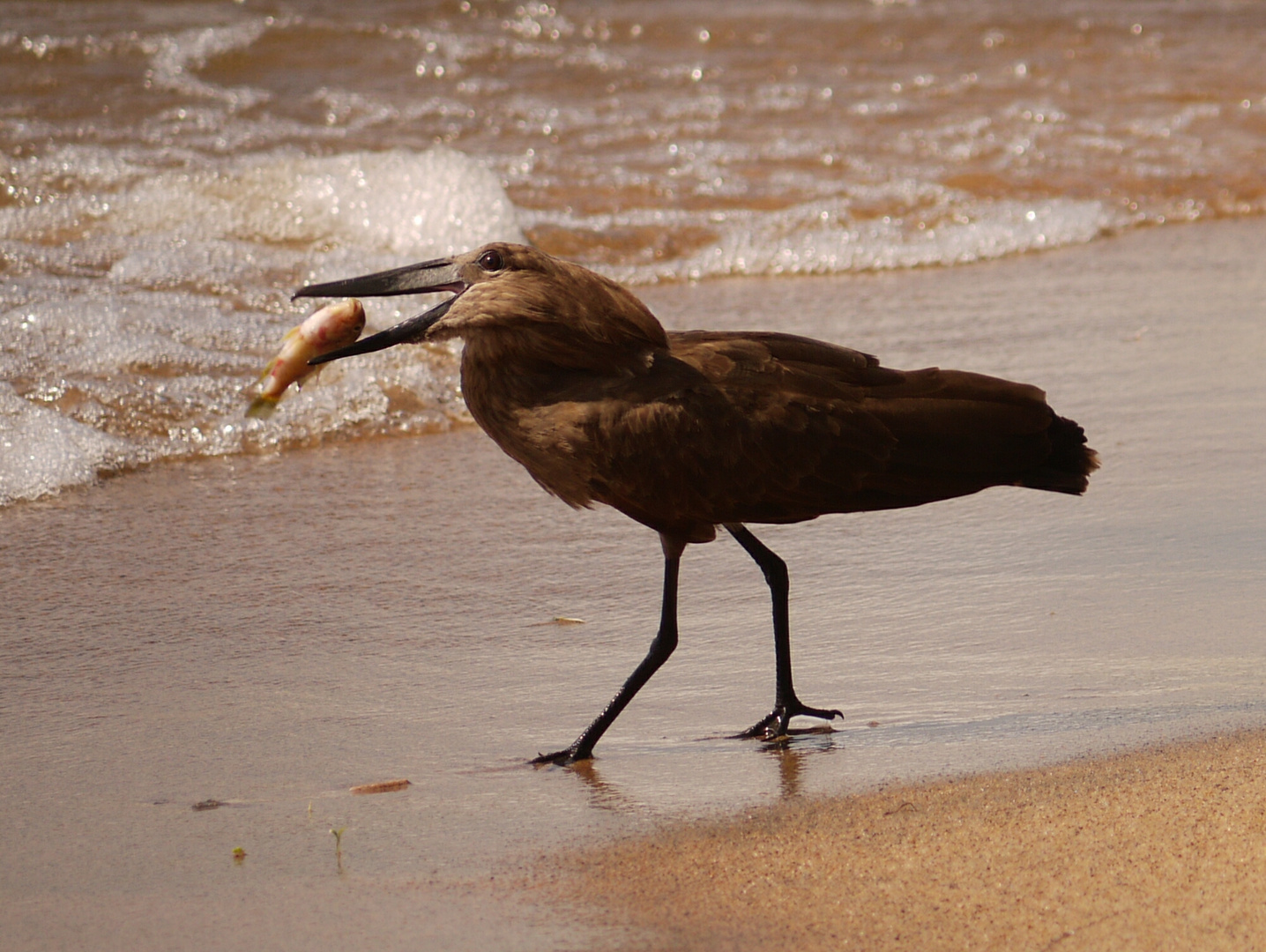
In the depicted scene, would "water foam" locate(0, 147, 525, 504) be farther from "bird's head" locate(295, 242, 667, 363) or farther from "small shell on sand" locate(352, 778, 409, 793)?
"small shell on sand" locate(352, 778, 409, 793)

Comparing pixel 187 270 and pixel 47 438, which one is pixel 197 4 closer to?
pixel 187 270

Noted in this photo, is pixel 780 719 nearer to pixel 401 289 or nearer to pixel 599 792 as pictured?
pixel 599 792

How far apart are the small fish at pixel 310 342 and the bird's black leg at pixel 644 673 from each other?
0.94 m

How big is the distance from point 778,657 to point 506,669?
0.67m

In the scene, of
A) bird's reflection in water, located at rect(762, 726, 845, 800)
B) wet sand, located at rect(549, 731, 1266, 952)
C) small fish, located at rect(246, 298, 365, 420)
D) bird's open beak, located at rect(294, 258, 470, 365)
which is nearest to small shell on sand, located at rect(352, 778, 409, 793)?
wet sand, located at rect(549, 731, 1266, 952)

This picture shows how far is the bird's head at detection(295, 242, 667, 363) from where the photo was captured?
3408 millimetres

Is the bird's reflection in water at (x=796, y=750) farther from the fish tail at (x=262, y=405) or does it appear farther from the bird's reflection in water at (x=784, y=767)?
the fish tail at (x=262, y=405)

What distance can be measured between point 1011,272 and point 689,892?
229 inches

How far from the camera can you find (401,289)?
351 cm

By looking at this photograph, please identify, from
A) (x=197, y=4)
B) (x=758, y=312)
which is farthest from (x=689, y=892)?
(x=197, y=4)

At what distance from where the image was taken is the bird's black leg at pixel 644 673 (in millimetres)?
3330

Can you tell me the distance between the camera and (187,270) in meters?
7.23

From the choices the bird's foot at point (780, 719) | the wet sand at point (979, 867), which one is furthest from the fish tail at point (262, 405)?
the wet sand at point (979, 867)

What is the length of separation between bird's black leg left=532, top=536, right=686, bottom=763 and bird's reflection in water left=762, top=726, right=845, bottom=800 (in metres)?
0.30
